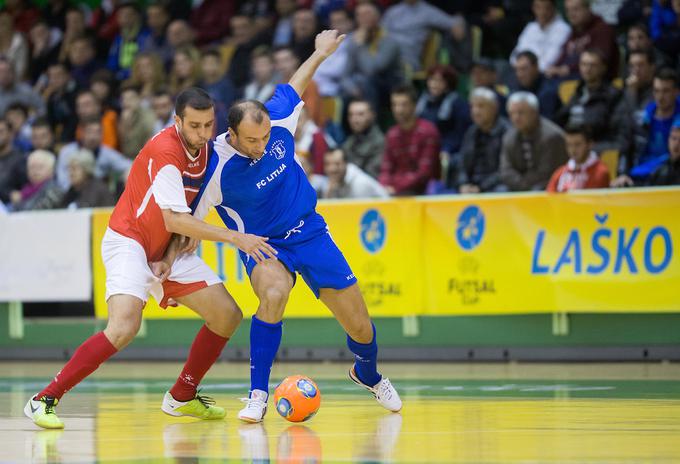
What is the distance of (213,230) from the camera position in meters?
7.92

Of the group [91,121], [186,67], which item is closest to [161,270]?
[91,121]

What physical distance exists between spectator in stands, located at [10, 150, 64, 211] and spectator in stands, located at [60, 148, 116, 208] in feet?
1.11

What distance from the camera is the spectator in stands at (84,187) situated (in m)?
15.8

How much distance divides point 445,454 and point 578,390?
3957mm

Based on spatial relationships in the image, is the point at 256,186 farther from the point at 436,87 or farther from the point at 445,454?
the point at 436,87

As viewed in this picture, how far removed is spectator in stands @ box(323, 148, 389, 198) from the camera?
14.4 metres

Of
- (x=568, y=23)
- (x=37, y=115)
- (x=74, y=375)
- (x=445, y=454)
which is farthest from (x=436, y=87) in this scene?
(x=445, y=454)

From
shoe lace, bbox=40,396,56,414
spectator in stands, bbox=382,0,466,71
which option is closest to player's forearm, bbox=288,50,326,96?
shoe lace, bbox=40,396,56,414

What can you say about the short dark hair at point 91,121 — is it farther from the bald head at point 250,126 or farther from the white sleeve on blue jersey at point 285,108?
the bald head at point 250,126

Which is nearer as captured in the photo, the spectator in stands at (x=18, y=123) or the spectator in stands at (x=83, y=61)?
the spectator in stands at (x=18, y=123)

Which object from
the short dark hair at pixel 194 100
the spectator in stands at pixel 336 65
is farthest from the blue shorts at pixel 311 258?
the spectator in stands at pixel 336 65

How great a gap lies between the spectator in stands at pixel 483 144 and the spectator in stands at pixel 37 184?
5256 mm

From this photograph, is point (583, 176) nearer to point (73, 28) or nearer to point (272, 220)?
point (272, 220)

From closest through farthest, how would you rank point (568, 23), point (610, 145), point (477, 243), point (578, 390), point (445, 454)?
point (445, 454) < point (578, 390) < point (477, 243) < point (610, 145) < point (568, 23)
